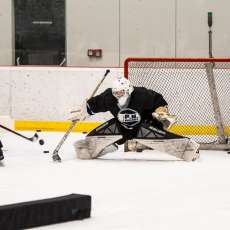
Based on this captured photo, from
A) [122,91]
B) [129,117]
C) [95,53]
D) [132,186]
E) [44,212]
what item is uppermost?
[95,53]

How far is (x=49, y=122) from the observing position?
8.05 metres

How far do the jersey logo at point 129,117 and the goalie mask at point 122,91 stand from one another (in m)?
0.06

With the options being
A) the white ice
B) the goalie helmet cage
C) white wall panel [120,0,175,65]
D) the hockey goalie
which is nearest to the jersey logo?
the hockey goalie

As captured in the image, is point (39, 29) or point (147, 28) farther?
point (39, 29)

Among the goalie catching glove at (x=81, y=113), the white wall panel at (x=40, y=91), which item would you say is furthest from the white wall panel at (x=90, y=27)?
the goalie catching glove at (x=81, y=113)

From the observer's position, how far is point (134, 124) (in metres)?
5.52

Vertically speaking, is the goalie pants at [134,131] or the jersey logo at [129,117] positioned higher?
the jersey logo at [129,117]

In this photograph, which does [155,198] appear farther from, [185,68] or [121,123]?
[185,68]

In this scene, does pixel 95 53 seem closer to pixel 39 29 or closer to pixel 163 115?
pixel 39 29

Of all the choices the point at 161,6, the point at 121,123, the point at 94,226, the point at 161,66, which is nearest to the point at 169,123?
the point at 121,123

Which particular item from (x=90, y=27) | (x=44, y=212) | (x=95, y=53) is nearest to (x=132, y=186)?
(x=44, y=212)

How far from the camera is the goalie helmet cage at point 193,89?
22.0ft

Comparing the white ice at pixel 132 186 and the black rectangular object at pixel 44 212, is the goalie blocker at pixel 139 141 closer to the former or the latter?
the white ice at pixel 132 186

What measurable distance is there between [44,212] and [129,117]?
2587mm
